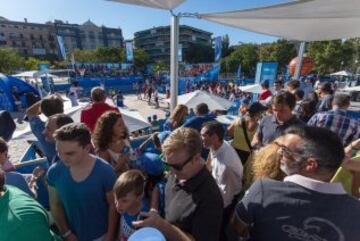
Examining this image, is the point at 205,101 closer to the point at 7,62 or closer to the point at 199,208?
the point at 199,208

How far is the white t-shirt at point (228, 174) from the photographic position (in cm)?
244

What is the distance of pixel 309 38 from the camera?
661cm

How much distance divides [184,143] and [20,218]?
1014 mm

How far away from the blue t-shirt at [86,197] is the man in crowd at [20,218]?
567 mm

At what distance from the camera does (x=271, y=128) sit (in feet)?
10.8

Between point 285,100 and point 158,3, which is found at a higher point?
point 158,3

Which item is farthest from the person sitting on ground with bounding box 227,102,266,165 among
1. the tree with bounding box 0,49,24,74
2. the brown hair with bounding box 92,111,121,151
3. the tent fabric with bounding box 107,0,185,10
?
the tree with bounding box 0,49,24,74

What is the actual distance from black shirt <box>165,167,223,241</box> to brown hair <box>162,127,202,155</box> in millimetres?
158

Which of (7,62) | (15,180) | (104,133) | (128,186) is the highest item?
(104,133)

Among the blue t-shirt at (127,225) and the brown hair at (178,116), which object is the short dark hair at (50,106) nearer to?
the brown hair at (178,116)

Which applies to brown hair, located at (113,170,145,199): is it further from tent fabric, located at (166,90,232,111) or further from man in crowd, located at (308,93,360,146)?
tent fabric, located at (166,90,232,111)

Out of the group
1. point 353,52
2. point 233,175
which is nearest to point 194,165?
point 233,175

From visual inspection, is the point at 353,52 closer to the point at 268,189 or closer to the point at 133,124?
the point at 133,124

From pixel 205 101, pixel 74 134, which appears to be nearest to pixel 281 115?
pixel 74 134
